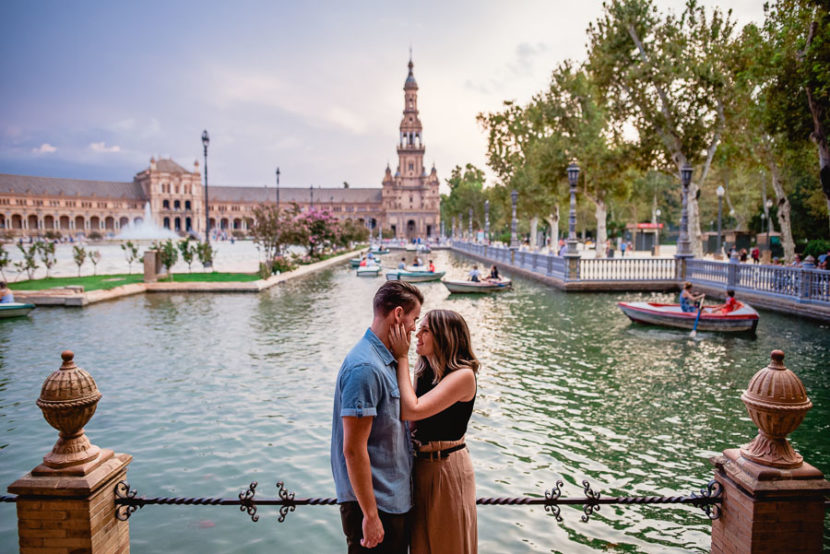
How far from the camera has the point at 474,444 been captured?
7.81 meters

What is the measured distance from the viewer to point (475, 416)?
9008 millimetres

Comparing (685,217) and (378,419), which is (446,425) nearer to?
(378,419)

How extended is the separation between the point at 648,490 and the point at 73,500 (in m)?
5.61

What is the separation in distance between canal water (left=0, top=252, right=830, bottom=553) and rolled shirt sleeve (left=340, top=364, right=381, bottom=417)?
341 centimetres

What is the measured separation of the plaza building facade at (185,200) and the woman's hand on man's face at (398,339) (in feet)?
400

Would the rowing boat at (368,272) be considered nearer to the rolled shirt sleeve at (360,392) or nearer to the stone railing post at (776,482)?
the stone railing post at (776,482)

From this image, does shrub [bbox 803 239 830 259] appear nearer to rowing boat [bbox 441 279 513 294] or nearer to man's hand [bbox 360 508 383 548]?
rowing boat [bbox 441 279 513 294]

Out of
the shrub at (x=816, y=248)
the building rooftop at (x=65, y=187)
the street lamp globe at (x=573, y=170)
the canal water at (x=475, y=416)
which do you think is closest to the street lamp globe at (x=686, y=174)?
the street lamp globe at (x=573, y=170)

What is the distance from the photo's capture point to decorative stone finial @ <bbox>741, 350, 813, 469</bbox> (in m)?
3.24

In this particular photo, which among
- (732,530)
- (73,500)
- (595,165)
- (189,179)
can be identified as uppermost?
(189,179)

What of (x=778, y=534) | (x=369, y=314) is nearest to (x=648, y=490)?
(x=778, y=534)

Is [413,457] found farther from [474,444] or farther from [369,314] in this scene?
[369,314]

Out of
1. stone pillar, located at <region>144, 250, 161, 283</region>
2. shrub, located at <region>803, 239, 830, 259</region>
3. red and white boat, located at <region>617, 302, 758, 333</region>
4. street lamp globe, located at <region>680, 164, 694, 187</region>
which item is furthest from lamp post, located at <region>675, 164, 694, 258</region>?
stone pillar, located at <region>144, 250, 161, 283</region>

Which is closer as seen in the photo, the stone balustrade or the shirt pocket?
the shirt pocket
